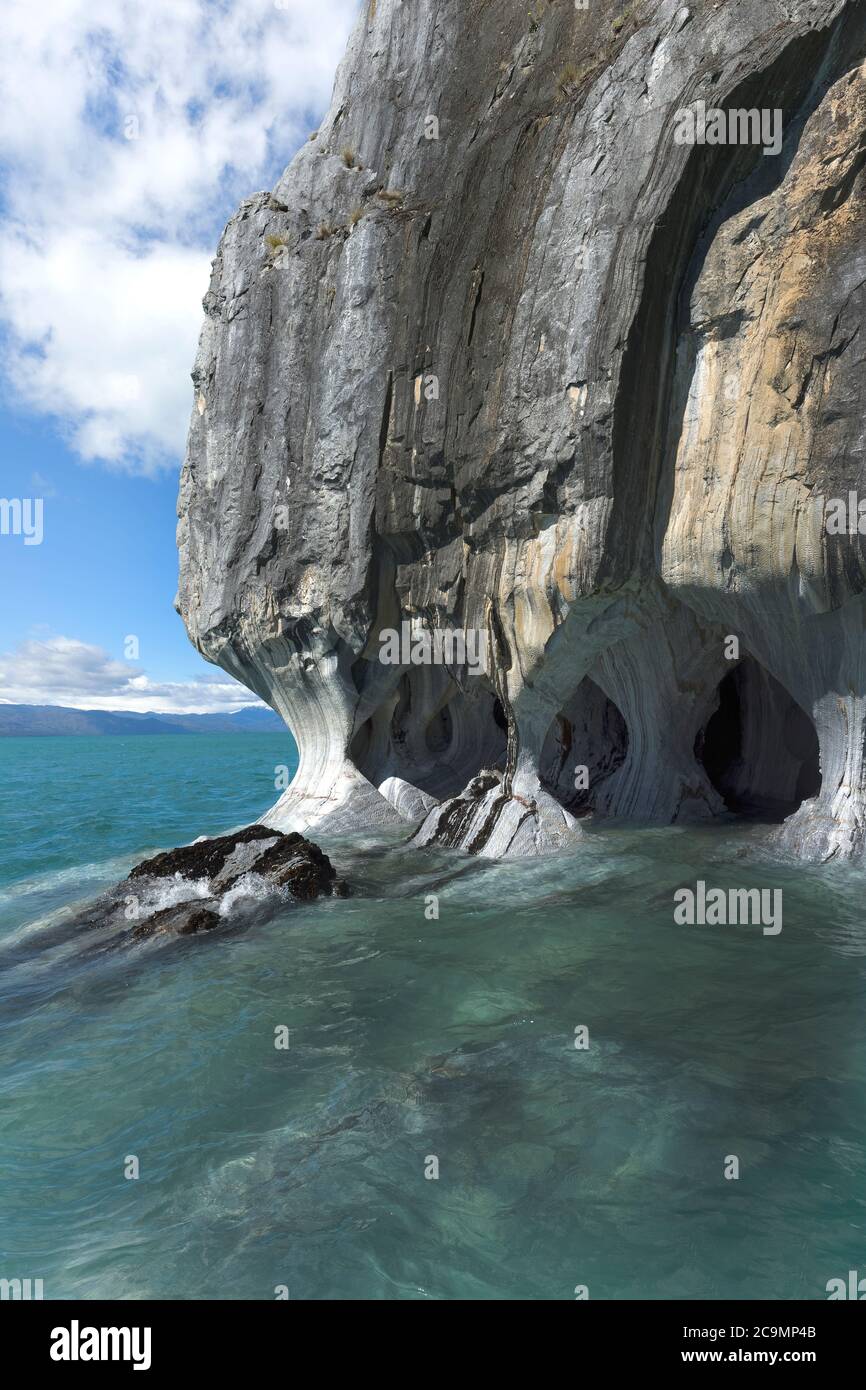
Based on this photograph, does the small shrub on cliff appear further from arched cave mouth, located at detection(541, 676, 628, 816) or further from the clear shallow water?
the clear shallow water

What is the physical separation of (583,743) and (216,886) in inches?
413

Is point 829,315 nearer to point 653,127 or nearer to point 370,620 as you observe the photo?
point 653,127

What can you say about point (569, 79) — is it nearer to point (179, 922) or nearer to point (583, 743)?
point (583, 743)

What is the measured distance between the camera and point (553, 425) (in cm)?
1347

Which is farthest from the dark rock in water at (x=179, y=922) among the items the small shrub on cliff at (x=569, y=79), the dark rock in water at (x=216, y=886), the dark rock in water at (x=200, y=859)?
the small shrub on cliff at (x=569, y=79)

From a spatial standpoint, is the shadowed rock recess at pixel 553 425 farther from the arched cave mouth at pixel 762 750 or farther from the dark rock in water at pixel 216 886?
the dark rock in water at pixel 216 886

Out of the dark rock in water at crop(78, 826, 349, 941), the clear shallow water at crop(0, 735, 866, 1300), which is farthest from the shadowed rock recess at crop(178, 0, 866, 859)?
the clear shallow water at crop(0, 735, 866, 1300)

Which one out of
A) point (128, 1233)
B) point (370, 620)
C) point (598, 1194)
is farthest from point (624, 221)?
point (128, 1233)

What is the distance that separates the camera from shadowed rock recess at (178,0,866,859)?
38.3 feet

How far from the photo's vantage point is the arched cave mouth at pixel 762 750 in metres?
17.7

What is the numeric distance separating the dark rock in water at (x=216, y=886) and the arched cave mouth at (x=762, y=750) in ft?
30.4

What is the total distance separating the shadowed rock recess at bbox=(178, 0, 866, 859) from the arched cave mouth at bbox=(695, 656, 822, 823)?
8cm

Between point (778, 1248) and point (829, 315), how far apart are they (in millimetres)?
11409

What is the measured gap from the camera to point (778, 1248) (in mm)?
4445
